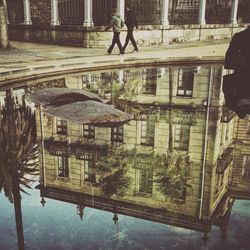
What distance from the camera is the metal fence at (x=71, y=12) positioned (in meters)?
24.2

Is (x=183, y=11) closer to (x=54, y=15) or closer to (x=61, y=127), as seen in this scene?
(x=54, y=15)

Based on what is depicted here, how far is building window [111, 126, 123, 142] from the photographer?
723cm

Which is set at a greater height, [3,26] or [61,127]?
[3,26]

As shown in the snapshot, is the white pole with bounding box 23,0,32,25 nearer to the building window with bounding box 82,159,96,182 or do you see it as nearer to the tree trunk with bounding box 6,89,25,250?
the tree trunk with bounding box 6,89,25,250

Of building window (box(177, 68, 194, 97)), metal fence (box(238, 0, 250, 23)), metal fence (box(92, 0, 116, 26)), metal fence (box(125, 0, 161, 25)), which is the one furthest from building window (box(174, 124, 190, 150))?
metal fence (box(238, 0, 250, 23))

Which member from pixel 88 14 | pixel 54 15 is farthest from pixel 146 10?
pixel 54 15

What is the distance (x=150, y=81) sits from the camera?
13352mm

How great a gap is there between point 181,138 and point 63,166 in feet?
7.68

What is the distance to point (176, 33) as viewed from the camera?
26.8 m

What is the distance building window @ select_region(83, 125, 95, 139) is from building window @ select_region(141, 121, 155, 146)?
95cm

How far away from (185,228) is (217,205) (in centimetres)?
74

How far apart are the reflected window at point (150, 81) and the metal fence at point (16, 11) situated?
626 inches

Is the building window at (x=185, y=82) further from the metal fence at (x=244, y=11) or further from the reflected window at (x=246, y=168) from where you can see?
the metal fence at (x=244, y=11)

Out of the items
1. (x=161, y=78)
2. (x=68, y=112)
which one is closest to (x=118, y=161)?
(x=68, y=112)
